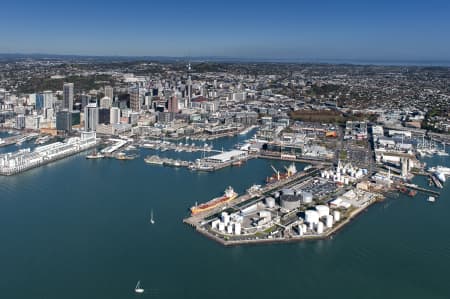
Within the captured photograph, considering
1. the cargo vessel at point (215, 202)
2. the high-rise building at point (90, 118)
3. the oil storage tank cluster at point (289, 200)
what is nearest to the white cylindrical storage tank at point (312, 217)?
the oil storage tank cluster at point (289, 200)

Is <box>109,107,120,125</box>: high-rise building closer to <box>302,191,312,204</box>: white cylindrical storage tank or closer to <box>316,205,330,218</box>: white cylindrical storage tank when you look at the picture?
<box>302,191,312,204</box>: white cylindrical storage tank

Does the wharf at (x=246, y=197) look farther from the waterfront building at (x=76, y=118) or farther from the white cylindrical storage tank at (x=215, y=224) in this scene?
the waterfront building at (x=76, y=118)

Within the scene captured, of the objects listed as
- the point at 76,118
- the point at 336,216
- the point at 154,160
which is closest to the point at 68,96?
the point at 76,118

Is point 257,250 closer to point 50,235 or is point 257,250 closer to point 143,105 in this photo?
point 50,235

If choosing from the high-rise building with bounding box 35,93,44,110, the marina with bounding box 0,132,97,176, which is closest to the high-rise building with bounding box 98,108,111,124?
the marina with bounding box 0,132,97,176

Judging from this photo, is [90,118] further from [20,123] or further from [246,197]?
[246,197]
